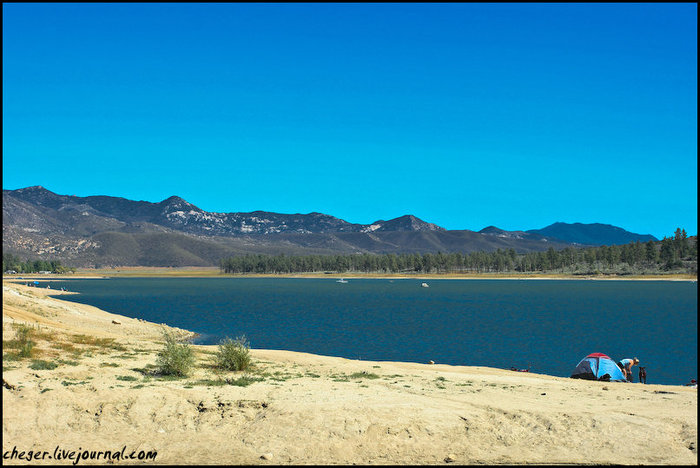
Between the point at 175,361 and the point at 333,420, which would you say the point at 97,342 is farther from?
the point at 333,420

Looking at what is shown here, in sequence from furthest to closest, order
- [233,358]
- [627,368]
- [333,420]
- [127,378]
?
1. [627,368]
2. [233,358]
3. [127,378]
4. [333,420]

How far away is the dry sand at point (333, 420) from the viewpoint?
16.7 m

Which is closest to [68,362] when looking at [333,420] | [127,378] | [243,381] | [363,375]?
[127,378]

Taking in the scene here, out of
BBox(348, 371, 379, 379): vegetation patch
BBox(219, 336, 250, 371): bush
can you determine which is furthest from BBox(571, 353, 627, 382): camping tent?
BBox(219, 336, 250, 371): bush

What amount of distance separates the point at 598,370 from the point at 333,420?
21.1 metres

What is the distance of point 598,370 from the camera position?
33.1 m

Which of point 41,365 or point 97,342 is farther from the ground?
point 41,365

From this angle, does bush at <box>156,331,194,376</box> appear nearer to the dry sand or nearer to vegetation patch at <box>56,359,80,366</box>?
the dry sand

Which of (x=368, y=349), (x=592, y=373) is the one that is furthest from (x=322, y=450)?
(x=368, y=349)

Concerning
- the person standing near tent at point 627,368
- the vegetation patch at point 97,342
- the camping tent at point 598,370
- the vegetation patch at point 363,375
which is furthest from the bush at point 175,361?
the person standing near tent at point 627,368

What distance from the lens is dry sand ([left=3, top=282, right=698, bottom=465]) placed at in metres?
16.7

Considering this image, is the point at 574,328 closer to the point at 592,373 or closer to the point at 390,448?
the point at 592,373

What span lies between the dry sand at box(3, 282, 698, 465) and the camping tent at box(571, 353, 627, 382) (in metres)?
6.00

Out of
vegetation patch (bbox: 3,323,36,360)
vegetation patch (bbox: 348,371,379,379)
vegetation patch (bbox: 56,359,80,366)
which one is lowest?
vegetation patch (bbox: 348,371,379,379)
